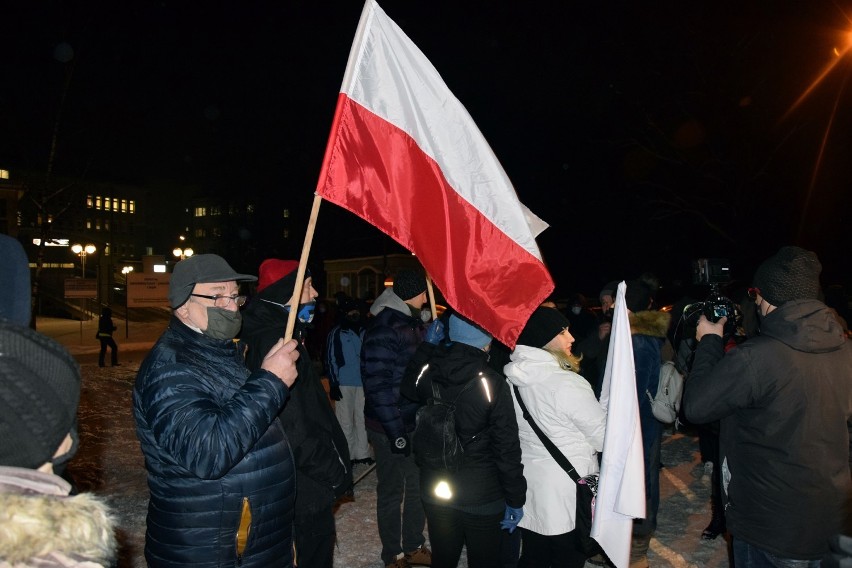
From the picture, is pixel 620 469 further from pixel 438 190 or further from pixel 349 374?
pixel 349 374

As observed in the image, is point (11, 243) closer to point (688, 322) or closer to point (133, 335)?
point (688, 322)

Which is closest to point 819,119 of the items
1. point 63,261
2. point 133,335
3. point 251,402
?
point 251,402

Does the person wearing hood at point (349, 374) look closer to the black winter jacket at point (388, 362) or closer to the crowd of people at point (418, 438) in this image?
the black winter jacket at point (388, 362)

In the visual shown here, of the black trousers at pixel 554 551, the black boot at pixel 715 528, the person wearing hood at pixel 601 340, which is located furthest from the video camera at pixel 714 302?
the black boot at pixel 715 528

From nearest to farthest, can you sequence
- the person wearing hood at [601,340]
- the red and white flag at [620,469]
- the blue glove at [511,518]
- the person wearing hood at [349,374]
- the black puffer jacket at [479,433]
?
the red and white flag at [620,469]
the black puffer jacket at [479,433]
the blue glove at [511,518]
the person wearing hood at [601,340]
the person wearing hood at [349,374]

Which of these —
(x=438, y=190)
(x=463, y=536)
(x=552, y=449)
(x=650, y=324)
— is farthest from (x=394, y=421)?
(x=650, y=324)

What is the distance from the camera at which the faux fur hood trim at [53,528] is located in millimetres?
1111

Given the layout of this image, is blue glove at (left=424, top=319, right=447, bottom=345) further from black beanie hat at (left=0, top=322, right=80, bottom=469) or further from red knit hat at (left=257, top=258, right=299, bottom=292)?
black beanie hat at (left=0, top=322, right=80, bottom=469)

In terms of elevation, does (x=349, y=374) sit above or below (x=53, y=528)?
below

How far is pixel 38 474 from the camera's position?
1.21m

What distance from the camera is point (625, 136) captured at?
2223cm

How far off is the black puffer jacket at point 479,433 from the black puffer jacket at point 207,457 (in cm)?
108

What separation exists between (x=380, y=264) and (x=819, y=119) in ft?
73.3

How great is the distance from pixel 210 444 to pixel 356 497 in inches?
165
